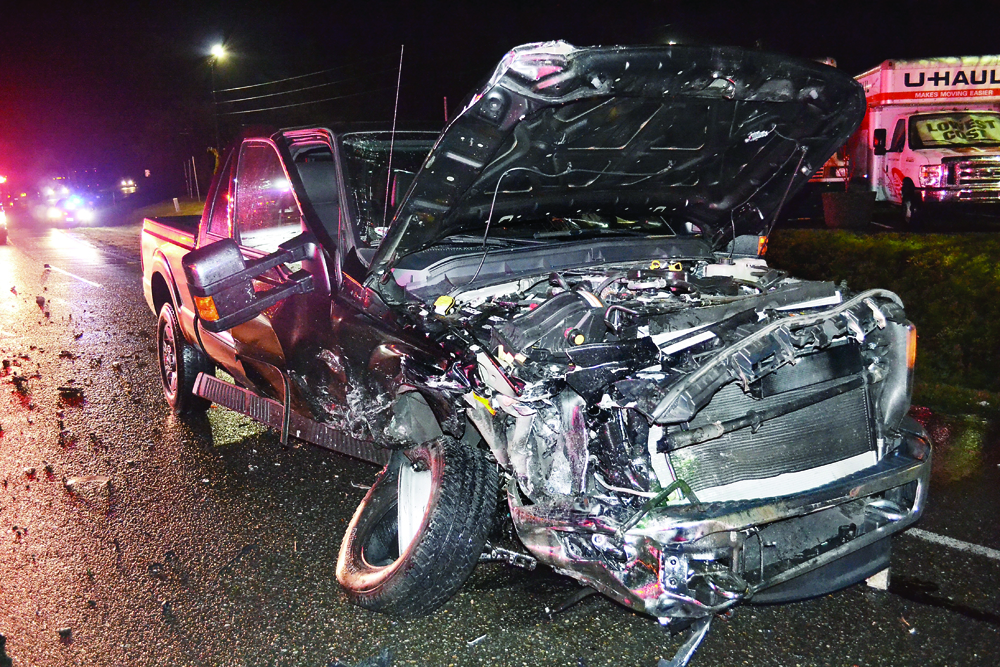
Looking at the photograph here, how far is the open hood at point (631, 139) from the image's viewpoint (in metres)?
2.95

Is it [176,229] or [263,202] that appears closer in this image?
[263,202]

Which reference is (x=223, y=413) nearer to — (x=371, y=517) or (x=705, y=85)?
(x=371, y=517)

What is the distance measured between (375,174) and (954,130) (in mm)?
14402

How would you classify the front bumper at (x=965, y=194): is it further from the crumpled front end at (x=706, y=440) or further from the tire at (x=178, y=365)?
the tire at (x=178, y=365)

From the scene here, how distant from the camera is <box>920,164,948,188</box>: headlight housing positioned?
45.6ft

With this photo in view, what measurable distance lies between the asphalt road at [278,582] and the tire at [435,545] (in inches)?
6.8

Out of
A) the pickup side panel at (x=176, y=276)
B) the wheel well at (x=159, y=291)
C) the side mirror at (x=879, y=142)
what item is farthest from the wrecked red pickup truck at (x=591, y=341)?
the side mirror at (x=879, y=142)

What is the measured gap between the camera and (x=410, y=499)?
11.9 feet

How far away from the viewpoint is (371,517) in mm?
3607

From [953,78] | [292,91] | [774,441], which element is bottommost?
[774,441]

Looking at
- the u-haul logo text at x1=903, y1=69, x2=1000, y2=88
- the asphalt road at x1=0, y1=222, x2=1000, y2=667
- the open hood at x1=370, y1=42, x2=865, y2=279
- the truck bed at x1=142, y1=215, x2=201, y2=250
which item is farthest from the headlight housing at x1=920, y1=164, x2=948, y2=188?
the truck bed at x1=142, y1=215, x2=201, y2=250

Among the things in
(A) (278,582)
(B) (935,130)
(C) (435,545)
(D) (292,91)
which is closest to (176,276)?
(A) (278,582)

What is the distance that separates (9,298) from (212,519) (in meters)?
10.00

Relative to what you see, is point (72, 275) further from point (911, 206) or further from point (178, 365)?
point (911, 206)
